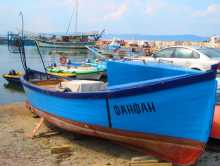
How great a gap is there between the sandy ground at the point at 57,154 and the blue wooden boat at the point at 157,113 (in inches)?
18.3

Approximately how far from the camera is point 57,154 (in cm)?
859

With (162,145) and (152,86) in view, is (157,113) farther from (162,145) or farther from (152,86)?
(162,145)

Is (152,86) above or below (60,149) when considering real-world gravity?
above

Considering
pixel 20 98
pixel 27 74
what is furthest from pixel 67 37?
pixel 27 74

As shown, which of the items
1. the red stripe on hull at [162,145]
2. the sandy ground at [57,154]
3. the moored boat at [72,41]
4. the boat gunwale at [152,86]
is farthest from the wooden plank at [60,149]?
the moored boat at [72,41]

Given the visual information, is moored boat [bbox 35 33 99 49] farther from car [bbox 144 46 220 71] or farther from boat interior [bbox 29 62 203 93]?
boat interior [bbox 29 62 203 93]

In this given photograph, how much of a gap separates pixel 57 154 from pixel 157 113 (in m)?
2.50

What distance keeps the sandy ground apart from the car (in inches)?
253

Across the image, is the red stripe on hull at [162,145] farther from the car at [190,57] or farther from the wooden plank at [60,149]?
the car at [190,57]

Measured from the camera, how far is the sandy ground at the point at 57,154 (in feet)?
26.6

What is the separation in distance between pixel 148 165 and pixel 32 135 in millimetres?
3598

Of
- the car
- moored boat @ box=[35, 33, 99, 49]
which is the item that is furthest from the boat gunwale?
moored boat @ box=[35, 33, 99, 49]

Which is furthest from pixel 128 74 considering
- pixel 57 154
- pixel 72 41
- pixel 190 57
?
pixel 72 41

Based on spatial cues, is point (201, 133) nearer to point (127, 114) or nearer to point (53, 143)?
point (127, 114)
